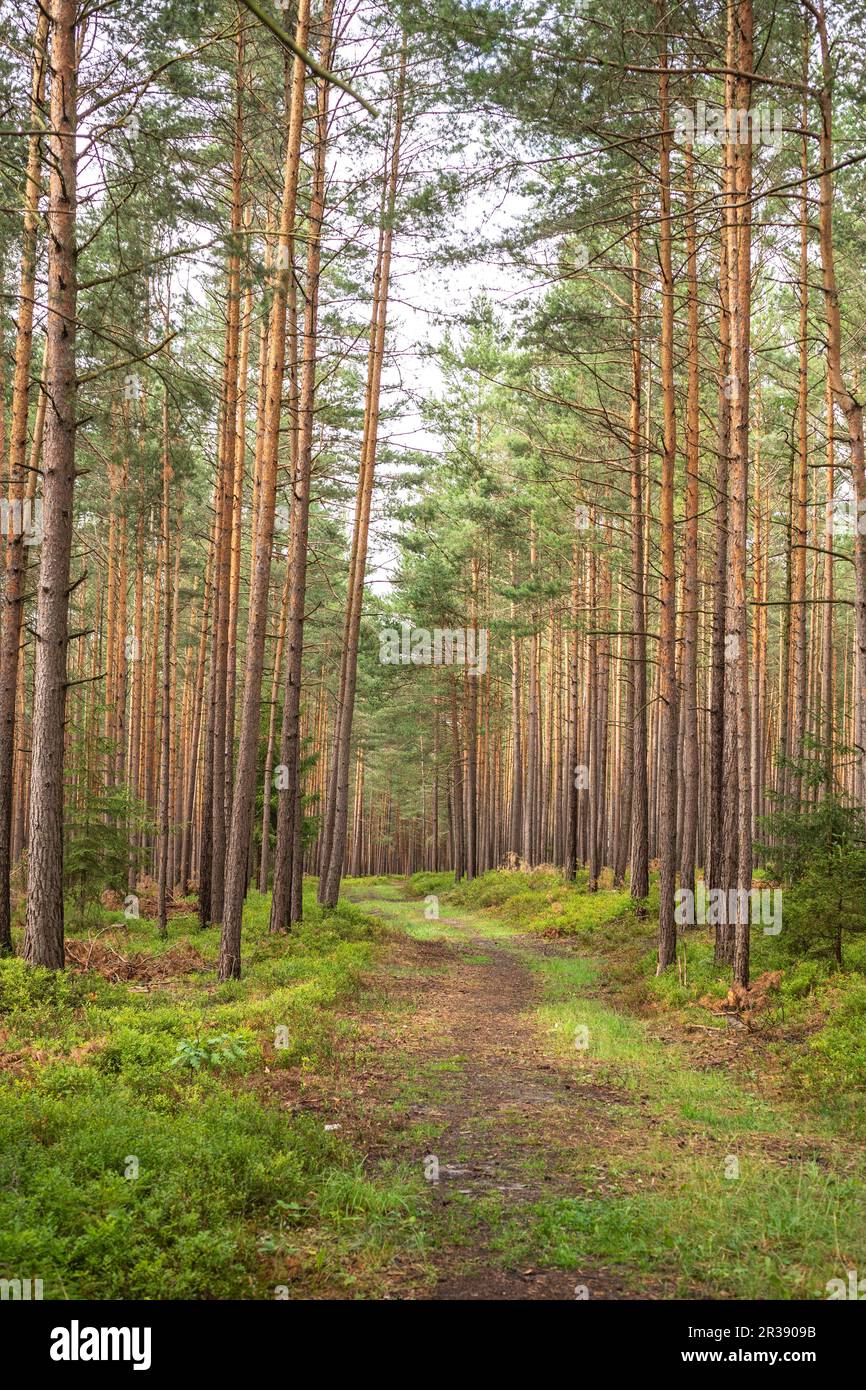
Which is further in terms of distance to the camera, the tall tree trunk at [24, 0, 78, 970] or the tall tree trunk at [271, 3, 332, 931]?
the tall tree trunk at [271, 3, 332, 931]

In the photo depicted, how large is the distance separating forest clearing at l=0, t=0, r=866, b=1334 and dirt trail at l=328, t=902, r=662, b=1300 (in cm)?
5

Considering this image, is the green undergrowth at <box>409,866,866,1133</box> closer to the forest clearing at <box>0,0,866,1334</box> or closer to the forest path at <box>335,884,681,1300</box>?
the forest clearing at <box>0,0,866,1334</box>

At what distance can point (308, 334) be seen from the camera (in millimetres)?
14789

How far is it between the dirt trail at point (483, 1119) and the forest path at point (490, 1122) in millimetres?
Result: 12

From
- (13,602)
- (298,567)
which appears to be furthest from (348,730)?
(13,602)

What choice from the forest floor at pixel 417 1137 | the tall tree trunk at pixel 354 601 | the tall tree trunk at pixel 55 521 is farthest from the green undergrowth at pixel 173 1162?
the tall tree trunk at pixel 354 601

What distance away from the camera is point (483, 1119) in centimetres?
745

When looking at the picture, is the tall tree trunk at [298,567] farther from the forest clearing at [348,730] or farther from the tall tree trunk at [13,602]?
the tall tree trunk at [13,602]

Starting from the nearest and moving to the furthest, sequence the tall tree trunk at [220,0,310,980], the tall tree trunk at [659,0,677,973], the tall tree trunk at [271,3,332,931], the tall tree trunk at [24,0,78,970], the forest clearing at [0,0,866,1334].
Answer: the forest clearing at [0,0,866,1334], the tall tree trunk at [24,0,78,970], the tall tree trunk at [220,0,310,980], the tall tree trunk at [659,0,677,973], the tall tree trunk at [271,3,332,931]

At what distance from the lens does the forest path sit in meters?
4.77

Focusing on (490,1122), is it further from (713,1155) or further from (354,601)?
(354,601)

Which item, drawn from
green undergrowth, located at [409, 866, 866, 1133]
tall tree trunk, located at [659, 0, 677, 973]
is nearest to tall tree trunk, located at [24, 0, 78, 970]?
green undergrowth, located at [409, 866, 866, 1133]

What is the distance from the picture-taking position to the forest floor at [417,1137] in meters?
4.58

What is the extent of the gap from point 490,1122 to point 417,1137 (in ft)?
2.42
